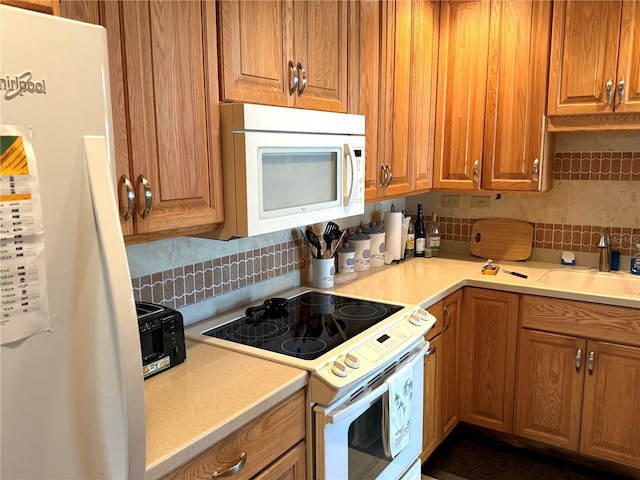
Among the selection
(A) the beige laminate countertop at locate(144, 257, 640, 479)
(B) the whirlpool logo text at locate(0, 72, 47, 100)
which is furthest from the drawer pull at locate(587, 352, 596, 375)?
(B) the whirlpool logo text at locate(0, 72, 47, 100)

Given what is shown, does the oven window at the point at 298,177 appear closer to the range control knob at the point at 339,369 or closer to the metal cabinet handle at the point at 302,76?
the metal cabinet handle at the point at 302,76

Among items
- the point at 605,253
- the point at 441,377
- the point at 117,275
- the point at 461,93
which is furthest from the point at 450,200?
the point at 117,275

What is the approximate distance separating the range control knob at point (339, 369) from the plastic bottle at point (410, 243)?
157cm

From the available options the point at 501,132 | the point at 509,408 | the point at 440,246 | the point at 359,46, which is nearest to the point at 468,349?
the point at 509,408

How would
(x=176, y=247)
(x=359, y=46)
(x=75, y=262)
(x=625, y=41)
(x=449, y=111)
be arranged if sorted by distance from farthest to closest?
(x=449, y=111) < (x=625, y=41) < (x=359, y=46) < (x=176, y=247) < (x=75, y=262)

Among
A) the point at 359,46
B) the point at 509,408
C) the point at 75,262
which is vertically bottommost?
the point at 509,408

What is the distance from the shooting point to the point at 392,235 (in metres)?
2.90

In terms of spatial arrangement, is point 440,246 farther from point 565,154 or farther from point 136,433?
point 136,433

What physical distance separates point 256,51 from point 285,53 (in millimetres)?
146

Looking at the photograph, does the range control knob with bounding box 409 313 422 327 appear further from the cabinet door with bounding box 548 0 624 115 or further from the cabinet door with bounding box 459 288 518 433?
the cabinet door with bounding box 548 0 624 115

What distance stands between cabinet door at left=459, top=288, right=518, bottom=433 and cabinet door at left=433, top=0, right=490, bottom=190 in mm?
640

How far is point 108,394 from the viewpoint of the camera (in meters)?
0.94

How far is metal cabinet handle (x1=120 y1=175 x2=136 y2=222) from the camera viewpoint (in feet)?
4.35

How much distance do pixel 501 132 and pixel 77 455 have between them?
8.02 feet
